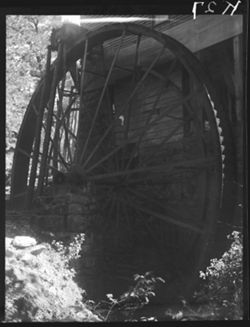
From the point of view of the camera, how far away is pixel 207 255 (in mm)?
5031

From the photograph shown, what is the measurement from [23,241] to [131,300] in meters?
1.08

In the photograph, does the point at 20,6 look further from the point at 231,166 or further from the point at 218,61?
the point at 231,166

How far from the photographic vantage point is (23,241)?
4703 millimetres

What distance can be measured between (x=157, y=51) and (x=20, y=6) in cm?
206

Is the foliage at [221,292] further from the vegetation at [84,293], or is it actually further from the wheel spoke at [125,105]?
the wheel spoke at [125,105]

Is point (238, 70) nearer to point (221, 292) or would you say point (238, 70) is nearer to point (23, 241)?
point (221, 292)

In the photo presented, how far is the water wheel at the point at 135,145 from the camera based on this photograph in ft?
17.3

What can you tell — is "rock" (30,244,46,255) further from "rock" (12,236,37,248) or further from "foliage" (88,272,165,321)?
"foliage" (88,272,165,321)

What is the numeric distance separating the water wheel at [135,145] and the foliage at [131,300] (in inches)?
5.8

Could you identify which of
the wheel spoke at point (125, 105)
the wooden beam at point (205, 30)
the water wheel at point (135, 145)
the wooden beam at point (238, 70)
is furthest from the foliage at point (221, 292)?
the wheel spoke at point (125, 105)

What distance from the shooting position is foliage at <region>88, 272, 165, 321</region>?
14.9 feet

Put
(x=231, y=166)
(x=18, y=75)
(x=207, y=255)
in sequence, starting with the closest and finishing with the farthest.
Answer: (x=18, y=75) < (x=207, y=255) < (x=231, y=166)

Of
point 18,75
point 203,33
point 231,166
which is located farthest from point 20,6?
point 231,166

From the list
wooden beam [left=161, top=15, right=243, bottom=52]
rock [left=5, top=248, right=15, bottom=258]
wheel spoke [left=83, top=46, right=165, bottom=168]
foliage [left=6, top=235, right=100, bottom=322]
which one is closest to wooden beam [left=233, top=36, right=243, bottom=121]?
wooden beam [left=161, top=15, right=243, bottom=52]
